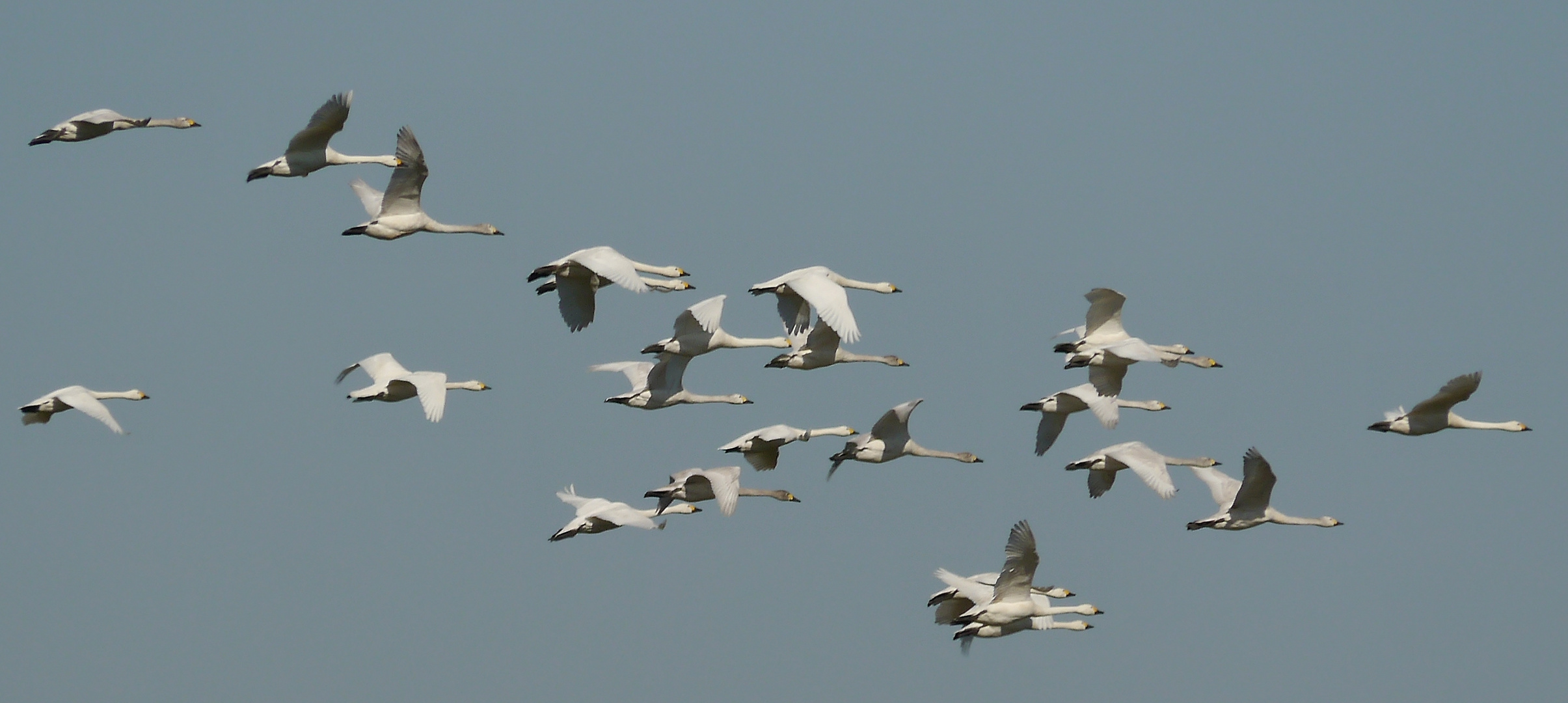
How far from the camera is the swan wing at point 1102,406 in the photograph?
4416cm

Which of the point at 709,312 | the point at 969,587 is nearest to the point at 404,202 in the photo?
the point at 709,312

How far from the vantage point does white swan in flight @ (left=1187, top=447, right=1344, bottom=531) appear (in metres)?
44.2

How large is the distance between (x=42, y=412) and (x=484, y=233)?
30.2 feet

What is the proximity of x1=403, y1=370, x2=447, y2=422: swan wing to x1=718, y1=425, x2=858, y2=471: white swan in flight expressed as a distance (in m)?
5.40

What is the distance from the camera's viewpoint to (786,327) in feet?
138

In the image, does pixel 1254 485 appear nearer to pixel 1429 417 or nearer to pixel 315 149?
pixel 1429 417

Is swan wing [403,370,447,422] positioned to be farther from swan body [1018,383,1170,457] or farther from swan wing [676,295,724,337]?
swan body [1018,383,1170,457]

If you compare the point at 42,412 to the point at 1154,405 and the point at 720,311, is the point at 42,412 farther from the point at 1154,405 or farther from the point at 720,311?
the point at 1154,405

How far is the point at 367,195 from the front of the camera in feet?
152

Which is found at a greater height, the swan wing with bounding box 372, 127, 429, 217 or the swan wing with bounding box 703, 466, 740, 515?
the swan wing with bounding box 372, 127, 429, 217

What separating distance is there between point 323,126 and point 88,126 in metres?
4.42

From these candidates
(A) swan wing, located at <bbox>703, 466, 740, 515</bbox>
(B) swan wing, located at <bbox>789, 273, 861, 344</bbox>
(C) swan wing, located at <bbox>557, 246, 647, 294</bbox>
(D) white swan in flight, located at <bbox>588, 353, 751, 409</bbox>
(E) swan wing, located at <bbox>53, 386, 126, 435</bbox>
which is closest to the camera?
(B) swan wing, located at <bbox>789, 273, 861, 344</bbox>

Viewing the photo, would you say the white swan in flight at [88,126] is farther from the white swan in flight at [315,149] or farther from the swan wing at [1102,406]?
the swan wing at [1102,406]

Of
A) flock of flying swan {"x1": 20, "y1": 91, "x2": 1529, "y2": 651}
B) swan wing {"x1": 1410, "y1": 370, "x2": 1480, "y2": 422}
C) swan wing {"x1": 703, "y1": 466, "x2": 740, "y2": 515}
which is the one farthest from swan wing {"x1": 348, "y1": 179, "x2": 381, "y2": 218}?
swan wing {"x1": 1410, "y1": 370, "x2": 1480, "y2": 422}
